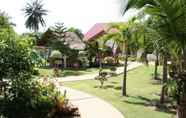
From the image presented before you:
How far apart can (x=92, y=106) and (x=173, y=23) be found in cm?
752

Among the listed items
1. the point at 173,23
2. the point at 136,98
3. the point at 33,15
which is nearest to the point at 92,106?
the point at 136,98

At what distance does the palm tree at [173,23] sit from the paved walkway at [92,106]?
4195 mm

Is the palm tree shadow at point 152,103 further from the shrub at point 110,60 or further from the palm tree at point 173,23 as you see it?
the shrub at point 110,60

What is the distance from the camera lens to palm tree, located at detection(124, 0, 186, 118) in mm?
8484

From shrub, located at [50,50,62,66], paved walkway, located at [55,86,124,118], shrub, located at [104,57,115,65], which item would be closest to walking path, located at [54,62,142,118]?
paved walkway, located at [55,86,124,118]

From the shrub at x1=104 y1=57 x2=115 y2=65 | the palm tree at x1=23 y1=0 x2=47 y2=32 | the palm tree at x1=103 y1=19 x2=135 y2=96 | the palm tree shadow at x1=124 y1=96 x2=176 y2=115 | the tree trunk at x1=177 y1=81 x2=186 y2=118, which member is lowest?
the palm tree shadow at x1=124 y1=96 x2=176 y2=115

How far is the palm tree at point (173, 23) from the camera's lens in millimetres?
8484

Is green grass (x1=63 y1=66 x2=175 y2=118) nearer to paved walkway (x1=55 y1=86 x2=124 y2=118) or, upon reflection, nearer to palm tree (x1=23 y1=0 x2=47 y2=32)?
paved walkway (x1=55 y1=86 x2=124 y2=118)

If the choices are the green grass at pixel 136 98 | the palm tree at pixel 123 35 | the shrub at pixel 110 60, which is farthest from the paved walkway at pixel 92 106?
the shrub at pixel 110 60

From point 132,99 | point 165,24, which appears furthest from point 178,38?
point 132,99

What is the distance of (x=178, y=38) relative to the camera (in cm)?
894

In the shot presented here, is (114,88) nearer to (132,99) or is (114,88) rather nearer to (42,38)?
(132,99)

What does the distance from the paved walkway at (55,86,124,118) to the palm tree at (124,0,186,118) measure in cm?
420

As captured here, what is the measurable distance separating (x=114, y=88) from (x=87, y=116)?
30.3 feet
